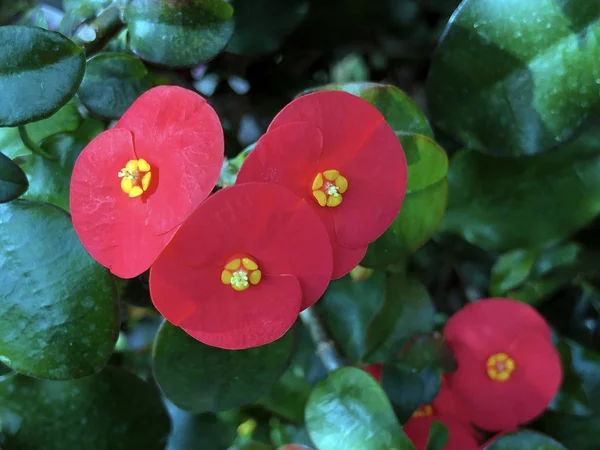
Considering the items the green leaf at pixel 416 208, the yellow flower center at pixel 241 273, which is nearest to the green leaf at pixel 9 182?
the yellow flower center at pixel 241 273

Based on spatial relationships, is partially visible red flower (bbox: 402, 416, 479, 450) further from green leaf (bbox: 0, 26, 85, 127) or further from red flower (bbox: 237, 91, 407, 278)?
green leaf (bbox: 0, 26, 85, 127)

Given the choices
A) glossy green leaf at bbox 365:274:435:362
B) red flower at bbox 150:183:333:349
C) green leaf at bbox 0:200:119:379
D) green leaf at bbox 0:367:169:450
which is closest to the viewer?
red flower at bbox 150:183:333:349

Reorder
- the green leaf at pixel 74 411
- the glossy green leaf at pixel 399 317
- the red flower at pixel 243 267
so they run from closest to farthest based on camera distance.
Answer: the red flower at pixel 243 267 → the green leaf at pixel 74 411 → the glossy green leaf at pixel 399 317

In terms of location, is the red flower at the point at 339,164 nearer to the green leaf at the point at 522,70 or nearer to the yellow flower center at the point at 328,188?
the yellow flower center at the point at 328,188

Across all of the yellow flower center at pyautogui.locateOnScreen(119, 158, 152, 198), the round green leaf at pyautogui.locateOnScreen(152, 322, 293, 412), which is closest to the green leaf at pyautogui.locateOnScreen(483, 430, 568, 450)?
the round green leaf at pyautogui.locateOnScreen(152, 322, 293, 412)

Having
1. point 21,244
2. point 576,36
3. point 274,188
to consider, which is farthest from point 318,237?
point 576,36
